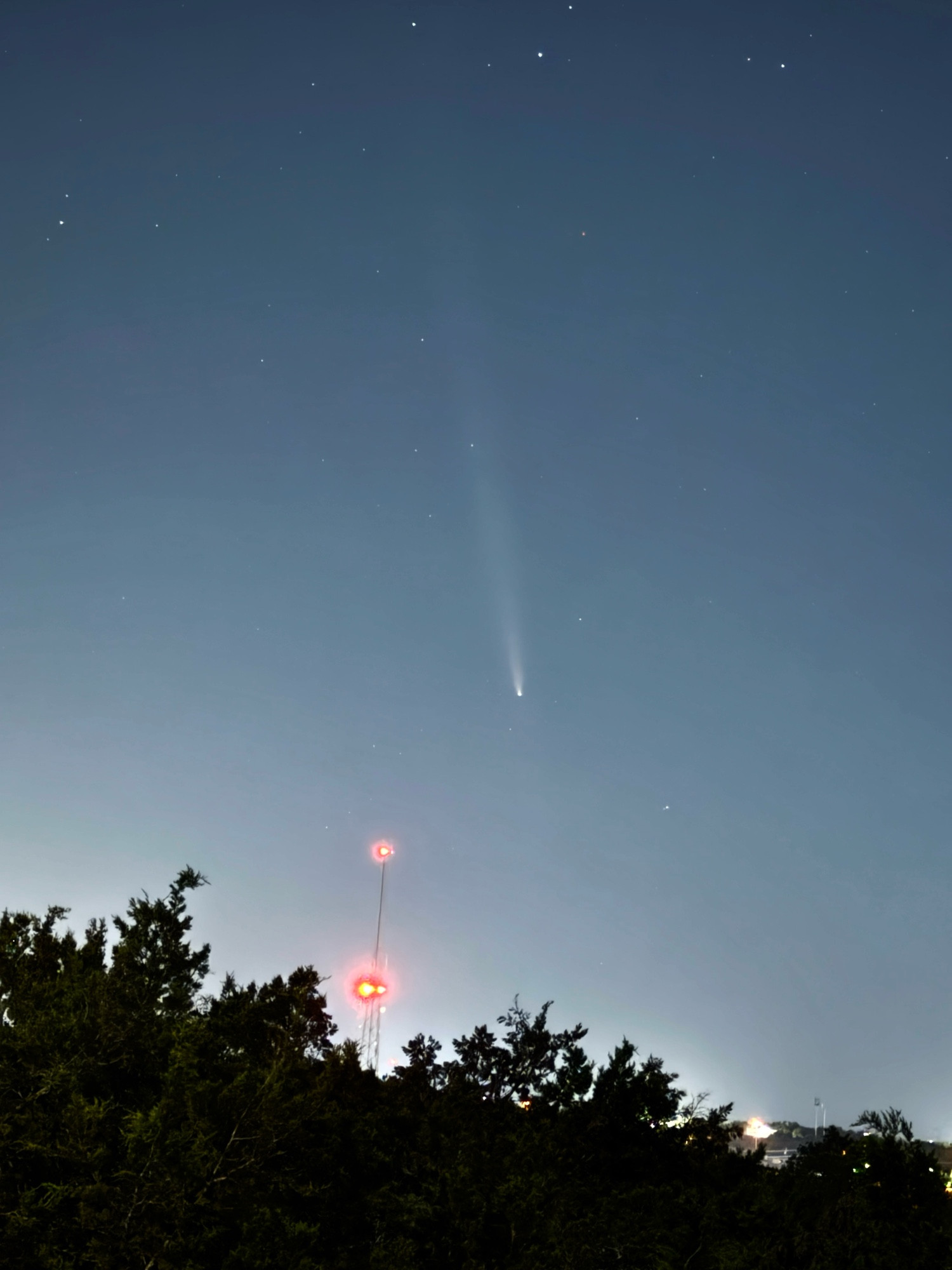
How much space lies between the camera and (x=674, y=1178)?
28609 millimetres

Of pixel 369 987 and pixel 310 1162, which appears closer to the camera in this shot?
pixel 310 1162

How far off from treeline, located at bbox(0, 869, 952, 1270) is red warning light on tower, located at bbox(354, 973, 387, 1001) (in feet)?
115

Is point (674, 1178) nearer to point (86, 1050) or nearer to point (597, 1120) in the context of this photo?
point (597, 1120)

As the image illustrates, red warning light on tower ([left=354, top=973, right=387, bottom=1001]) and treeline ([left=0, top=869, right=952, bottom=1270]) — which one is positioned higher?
red warning light on tower ([left=354, top=973, right=387, bottom=1001])

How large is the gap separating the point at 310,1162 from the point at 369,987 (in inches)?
2079

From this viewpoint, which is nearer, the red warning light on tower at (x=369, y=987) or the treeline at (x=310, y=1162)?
the treeline at (x=310, y=1162)

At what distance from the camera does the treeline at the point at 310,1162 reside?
15492 mm

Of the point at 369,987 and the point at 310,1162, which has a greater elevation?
the point at 369,987

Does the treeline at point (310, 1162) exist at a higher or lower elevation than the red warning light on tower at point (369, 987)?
lower

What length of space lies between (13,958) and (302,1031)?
23.0ft

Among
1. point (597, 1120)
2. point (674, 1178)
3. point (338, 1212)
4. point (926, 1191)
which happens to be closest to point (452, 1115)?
point (597, 1120)

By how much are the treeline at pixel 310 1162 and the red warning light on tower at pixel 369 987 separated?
115 feet

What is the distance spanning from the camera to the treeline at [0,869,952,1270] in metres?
15.5

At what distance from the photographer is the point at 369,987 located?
72.1 m
